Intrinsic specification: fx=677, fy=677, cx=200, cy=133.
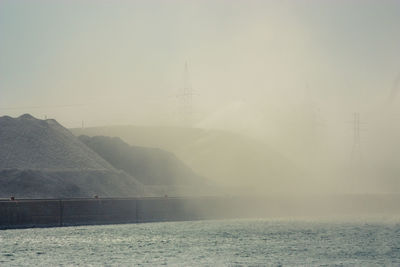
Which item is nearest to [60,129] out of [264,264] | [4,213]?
[4,213]

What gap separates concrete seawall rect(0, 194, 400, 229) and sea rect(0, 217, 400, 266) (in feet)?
7.06

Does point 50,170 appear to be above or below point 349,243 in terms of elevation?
above

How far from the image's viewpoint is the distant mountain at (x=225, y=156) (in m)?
159

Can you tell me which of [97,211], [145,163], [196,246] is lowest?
[196,246]

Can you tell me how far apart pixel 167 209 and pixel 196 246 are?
96.8ft

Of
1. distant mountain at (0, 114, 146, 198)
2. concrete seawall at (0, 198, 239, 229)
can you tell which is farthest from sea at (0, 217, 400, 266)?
distant mountain at (0, 114, 146, 198)

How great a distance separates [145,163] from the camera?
131 m

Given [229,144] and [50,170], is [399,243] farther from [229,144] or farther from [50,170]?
[229,144]

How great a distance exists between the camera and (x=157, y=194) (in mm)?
107625

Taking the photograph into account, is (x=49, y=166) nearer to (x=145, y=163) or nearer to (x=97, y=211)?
(x=97, y=211)

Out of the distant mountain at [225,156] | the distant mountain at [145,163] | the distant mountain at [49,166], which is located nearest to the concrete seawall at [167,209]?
the distant mountain at [49,166]

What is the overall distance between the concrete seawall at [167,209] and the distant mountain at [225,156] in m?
29.6

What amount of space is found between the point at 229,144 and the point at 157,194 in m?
71.1

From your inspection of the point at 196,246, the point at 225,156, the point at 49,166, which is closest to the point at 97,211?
the point at 196,246
